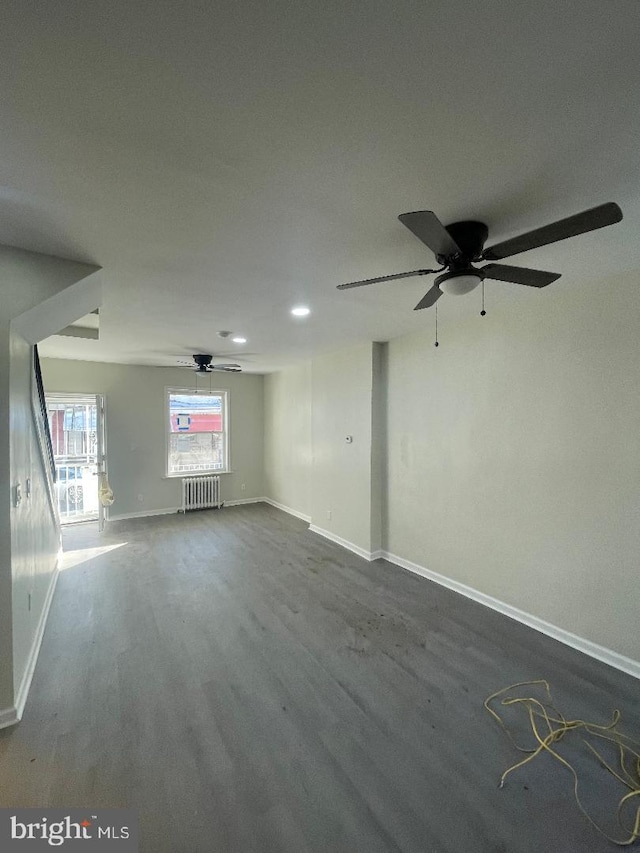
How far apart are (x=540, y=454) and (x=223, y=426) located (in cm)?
554

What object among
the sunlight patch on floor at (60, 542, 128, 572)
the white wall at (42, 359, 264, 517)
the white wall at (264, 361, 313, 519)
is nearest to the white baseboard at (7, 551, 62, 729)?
the sunlight patch on floor at (60, 542, 128, 572)

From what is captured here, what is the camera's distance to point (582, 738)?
6.01 ft

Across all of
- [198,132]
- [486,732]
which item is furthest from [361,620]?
[198,132]

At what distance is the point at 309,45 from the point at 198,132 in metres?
0.46

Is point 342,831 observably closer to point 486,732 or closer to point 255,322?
point 486,732

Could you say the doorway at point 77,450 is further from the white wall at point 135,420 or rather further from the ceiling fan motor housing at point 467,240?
the ceiling fan motor housing at point 467,240

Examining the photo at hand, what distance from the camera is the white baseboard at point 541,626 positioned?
234 cm

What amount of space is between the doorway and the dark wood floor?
278 centimetres

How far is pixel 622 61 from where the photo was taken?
937 millimetres

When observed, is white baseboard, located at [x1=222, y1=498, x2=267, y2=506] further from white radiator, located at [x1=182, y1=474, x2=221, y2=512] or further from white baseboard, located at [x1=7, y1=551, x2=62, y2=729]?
white baseboard, located at [x1=7, y1=551, x2=62, y2=729]

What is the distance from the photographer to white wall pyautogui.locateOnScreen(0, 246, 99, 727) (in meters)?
1.90

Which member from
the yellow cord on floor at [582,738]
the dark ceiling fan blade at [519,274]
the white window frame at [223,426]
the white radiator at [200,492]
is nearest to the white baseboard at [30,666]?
the yellow cord on floor at [582,738]

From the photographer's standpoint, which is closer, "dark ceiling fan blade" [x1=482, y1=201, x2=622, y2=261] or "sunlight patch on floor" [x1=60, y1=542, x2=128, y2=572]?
"dark ceiling fan blade" [x1=482, y1=201, x2=622, y2=261]

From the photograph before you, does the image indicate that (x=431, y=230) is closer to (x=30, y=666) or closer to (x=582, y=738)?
(x=582, y=738)
